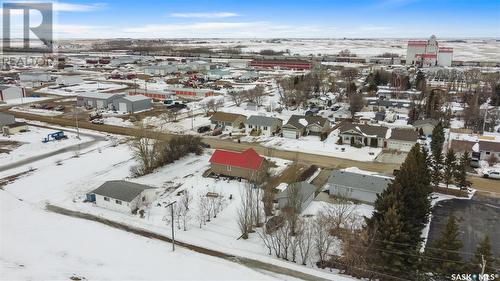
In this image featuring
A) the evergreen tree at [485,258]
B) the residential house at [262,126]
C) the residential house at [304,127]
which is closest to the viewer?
the evergreen tree at [485,258]

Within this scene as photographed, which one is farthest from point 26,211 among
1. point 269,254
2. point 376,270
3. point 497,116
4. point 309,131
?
point 497,116

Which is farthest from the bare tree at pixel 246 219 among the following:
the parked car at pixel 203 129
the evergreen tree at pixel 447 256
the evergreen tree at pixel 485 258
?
the parked car at pixel 203 129

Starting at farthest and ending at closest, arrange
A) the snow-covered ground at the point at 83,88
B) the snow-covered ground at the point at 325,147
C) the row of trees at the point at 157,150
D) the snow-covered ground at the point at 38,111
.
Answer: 1. the snow-covered ground at the point at 83,88
2. the snow-covered ground at the point at 38,111
3. the snow-covered ground at the point at 325,147
4. the row of trees at the point at 157,150

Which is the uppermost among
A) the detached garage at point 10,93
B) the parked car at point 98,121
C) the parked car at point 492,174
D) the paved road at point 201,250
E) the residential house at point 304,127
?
the detached garage at point 10,93

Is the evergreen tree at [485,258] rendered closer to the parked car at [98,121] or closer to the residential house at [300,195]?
the residential house at [300,195]

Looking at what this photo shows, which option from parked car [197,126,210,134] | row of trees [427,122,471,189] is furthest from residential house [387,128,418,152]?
parked car [197,126,210,134]

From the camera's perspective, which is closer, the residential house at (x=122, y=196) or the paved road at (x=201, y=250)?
the paved road at (x=201, y=250)
